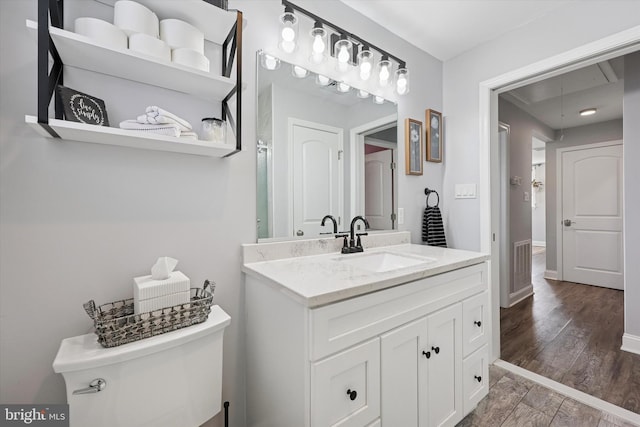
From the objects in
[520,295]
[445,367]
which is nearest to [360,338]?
[445,367]

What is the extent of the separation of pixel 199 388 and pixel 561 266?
5319 millimetres

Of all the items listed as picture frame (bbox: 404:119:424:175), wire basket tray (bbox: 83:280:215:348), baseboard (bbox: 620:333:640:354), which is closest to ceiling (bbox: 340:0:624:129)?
picture frame (bbox: 404:119:424:175)

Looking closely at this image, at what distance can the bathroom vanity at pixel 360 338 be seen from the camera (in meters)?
0.90

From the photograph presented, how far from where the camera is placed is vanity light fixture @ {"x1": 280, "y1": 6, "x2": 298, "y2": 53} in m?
1.38

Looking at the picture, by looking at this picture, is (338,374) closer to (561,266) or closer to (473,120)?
(473,120)

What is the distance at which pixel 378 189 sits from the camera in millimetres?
1901

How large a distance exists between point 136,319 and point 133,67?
871mm

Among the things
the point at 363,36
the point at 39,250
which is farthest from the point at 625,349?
the point at 39,250

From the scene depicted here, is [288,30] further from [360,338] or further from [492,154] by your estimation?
[492,154]

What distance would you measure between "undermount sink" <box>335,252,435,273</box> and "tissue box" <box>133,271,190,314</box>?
30.2 inches

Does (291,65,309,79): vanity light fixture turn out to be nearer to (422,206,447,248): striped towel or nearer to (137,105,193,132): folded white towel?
(137,105,193,132): folded white towel

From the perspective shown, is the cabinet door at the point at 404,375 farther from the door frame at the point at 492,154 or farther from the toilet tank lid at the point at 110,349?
the door frame at the point at 492,154

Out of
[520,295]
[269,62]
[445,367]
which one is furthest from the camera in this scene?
[520,295]

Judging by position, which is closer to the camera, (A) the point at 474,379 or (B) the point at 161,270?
(B) the point at 161,270
